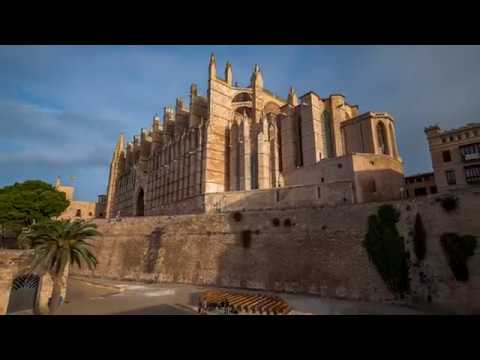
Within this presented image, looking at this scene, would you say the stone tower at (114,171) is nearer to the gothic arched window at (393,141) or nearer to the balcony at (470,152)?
the gothic arched window at (393,141)

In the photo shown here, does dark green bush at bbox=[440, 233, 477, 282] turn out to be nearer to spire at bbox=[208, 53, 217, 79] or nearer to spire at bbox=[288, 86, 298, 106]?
spire at bbox=[288, 86, 298, 106]

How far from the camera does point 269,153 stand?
112 ft

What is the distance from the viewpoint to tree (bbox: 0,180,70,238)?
35125 mm

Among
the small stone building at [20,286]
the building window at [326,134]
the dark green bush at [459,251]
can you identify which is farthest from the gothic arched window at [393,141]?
the small stone building at [20,286]

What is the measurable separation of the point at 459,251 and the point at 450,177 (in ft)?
53.7

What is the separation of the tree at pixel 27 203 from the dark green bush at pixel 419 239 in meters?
40.8

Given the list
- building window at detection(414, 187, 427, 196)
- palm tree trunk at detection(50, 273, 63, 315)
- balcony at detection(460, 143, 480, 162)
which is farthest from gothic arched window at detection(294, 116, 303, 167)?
palm tree trunk at detection(50, 273, 63, 315)

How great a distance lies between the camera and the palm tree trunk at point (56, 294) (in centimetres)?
1609

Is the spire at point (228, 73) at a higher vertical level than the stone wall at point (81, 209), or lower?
higher

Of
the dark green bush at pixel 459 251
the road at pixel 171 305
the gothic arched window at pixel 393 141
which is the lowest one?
the road at pixel 171 305

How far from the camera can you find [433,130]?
28641 millimetres
